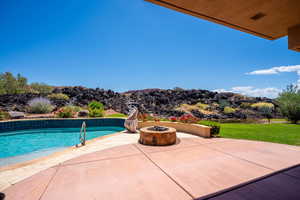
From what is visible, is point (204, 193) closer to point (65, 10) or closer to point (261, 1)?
point (261, 1)

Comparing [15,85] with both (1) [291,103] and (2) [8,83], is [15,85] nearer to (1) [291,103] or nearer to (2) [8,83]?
(2) [8,83]

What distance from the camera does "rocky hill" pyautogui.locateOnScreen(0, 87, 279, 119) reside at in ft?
60.0

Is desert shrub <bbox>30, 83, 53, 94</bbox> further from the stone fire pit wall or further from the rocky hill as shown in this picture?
the stone fire pit wall

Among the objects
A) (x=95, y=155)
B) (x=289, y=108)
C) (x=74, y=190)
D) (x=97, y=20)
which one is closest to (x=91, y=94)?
(x=97, y=20)

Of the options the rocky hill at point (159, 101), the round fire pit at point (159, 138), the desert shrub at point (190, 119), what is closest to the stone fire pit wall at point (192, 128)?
the desert shrub at point (190, 119)

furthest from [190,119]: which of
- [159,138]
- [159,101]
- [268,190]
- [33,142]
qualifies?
[159,101]

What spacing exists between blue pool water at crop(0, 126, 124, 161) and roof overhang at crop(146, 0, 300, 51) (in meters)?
7.23

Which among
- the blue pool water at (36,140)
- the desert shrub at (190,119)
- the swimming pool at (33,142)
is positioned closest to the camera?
the swimming pool at (33,142)

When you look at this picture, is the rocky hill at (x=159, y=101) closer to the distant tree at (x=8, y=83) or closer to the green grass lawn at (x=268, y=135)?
the green grass lawn at (x=268, y=135)

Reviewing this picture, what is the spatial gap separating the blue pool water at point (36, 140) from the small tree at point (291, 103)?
Result: 14.7 meters

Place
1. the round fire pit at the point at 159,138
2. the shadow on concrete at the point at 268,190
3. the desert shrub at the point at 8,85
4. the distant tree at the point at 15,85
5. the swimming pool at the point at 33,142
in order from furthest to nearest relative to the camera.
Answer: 1. the distant tree at the point at 15,85
2. the desert shrub at the point at 8,85
3. the swimming pool at the point at 33,142
4. the round fire pit at the point at 159,138
5. the shadow on concrete at the point at 268,190

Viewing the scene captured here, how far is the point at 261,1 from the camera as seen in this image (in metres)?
2.08

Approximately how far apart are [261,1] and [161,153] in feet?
13.2

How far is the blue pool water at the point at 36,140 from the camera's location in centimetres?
620
